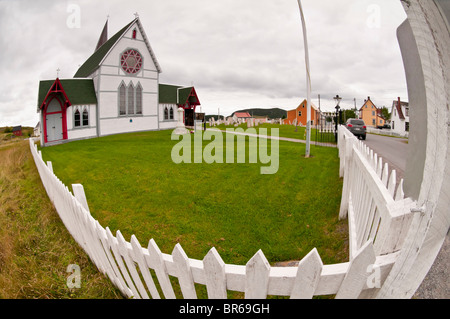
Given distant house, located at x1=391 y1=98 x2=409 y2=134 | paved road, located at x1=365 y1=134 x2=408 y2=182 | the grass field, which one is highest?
distant house, located at x1=391 y1=98 x2=409 y2=134

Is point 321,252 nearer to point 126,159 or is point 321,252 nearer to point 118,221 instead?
point 118,221

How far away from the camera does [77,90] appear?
22344 millimetres

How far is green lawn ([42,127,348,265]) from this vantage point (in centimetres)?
429

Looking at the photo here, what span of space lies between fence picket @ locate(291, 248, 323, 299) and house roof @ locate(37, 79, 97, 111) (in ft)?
79.7

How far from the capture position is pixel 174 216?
5.44m

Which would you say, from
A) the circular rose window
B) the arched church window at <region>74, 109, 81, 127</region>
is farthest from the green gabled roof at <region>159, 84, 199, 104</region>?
the arched church window at <region>74, 109, 81, 127</region>

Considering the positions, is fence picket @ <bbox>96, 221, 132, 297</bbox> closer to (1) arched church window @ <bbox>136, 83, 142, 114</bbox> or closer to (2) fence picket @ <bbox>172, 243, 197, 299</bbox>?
(2) fence picket @ <bbox>172, 243, 197, 299</bbox>

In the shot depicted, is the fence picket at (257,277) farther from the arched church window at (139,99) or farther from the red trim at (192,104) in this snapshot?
the red trim at (192,104)

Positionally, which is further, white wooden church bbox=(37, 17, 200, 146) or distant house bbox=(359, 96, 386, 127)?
white wooden church bbox=(37, 17, 200, 146)

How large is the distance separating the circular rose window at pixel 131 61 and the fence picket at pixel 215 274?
86.9 feet

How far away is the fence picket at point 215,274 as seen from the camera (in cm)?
158
